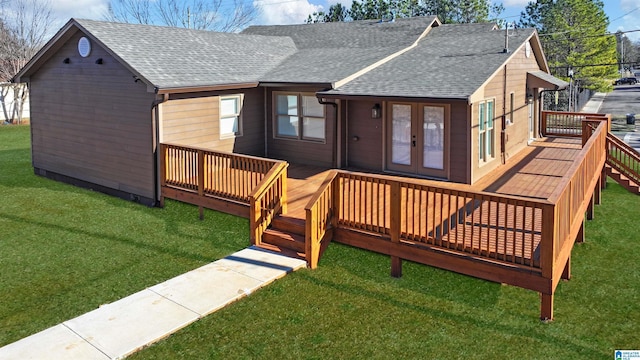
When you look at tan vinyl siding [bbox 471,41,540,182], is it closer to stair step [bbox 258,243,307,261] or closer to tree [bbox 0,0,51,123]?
stair step [bbox 258,243,307,261]

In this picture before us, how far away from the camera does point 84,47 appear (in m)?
13.0

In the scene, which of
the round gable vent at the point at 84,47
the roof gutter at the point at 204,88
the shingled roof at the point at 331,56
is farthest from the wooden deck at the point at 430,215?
the round gable vent at the point at 84,47

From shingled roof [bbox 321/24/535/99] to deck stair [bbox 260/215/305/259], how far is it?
4.10 meters

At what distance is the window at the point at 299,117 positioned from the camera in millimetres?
14055

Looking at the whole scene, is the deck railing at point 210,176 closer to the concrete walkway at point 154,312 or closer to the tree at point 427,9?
the concrete walkway at point 154,312

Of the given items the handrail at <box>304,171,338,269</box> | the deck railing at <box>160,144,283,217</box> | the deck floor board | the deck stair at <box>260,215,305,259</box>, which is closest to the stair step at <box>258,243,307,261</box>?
the deck stair at <box>260,215,305,259</box>

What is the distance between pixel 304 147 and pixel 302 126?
1.86ft

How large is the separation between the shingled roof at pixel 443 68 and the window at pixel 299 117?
4.52 feet

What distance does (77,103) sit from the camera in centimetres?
1367

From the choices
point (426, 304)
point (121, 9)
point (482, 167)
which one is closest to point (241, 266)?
point (426, 304)

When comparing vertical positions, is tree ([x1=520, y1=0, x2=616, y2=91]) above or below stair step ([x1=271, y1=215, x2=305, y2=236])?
above

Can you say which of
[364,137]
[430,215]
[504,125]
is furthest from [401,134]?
[430,215]

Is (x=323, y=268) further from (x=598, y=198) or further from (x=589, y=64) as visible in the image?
(x=589, y=64)

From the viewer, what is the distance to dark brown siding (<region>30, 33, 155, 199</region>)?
39.6 feet
